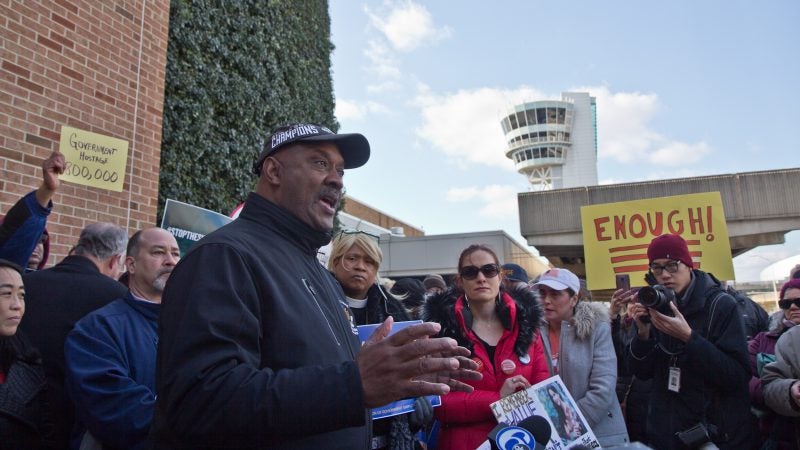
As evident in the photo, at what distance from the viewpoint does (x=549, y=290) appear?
427 cm

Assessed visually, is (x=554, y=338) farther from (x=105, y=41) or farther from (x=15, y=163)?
(x=105, y=41)

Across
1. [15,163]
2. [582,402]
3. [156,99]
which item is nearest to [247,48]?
[156,99]

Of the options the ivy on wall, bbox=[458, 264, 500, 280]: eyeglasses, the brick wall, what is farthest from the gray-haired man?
the ivy on wall

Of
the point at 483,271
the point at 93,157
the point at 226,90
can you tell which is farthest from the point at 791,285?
the point at 226,90

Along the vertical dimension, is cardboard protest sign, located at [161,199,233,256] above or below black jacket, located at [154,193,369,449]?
above

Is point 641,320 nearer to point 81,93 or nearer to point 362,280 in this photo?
point 362,280

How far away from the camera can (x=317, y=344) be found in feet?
5.08

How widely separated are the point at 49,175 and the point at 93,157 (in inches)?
58.2

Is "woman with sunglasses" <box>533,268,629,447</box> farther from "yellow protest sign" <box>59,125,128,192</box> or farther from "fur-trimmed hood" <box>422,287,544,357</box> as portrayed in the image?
"yellow protest sign" <box>59,125,128,192</box>

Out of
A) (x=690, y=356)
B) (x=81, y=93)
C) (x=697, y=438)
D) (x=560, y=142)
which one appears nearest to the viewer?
(x=697, y=438)

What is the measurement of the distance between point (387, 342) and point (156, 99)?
214 inches

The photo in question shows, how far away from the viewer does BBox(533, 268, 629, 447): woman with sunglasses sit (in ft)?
12.6

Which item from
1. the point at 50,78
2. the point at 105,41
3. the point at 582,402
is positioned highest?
the point at 105,41

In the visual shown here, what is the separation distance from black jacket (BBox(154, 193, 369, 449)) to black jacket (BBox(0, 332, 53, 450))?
4.97 feet
